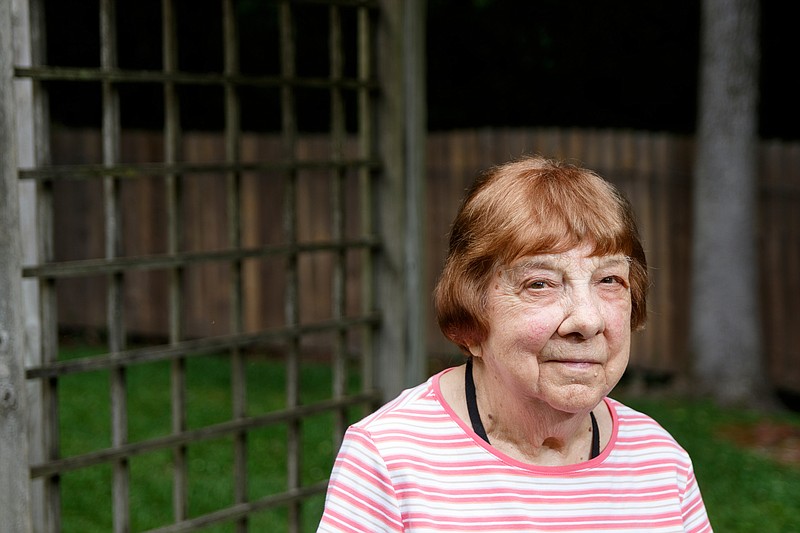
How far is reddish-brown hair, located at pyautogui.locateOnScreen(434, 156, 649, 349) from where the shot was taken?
6.02 feet

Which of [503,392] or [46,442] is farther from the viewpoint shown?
[46,442]

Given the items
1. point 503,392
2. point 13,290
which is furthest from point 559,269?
point 13,290

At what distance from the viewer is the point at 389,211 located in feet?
14.1

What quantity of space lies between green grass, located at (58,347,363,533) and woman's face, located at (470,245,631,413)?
376 centimetres

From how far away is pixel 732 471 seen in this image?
6414mm

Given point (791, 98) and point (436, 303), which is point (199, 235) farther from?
point (436, 303)

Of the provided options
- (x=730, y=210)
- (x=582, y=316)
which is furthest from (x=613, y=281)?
(x=730, y=210)

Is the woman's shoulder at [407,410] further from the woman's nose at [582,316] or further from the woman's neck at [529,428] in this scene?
the woman's nose at [582,316]

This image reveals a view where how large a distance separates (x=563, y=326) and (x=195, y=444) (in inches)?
220

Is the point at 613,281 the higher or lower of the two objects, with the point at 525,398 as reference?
higher

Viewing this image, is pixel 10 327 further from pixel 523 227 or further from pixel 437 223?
pixel 437 223

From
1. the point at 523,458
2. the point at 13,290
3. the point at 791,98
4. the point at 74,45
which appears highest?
the point at 74,45

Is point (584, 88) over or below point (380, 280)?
over

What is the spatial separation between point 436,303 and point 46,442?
5.18ft
